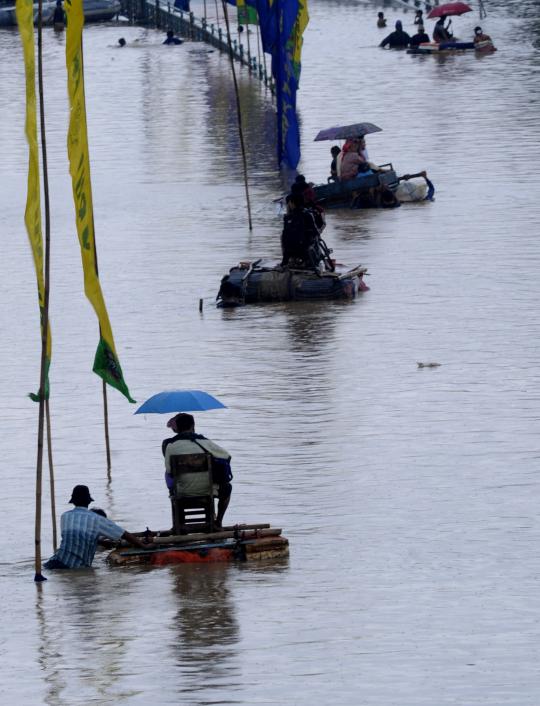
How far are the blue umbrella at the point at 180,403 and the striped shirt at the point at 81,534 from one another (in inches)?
41.2

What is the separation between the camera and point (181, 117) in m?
42.1

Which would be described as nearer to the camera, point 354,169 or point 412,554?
point 412,554

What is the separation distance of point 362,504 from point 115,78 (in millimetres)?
40020

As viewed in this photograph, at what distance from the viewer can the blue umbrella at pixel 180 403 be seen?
512 inches

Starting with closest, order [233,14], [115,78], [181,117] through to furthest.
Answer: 1. [181,117]
2. [115,78]
3. [233,14]

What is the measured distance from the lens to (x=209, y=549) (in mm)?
12203

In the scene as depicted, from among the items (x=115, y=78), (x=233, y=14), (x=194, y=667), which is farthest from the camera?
(x=233, y=14)

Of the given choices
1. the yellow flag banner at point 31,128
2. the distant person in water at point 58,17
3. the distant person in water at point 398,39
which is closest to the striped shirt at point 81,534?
the yellow flag banner at point 31,128

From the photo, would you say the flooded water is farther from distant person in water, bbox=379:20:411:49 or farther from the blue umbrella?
distant person in water, bbox=379:20:411:49

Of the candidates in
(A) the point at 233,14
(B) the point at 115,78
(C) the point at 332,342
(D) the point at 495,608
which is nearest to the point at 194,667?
(D) the point at 495,608

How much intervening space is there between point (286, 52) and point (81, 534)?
18464 mm

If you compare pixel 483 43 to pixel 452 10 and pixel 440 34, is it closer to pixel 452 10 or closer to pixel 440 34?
pixel 452 10

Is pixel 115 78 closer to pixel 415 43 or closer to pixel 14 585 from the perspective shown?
pixel 415 43

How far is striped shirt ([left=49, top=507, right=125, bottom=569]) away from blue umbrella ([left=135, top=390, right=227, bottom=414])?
1.05 meters
